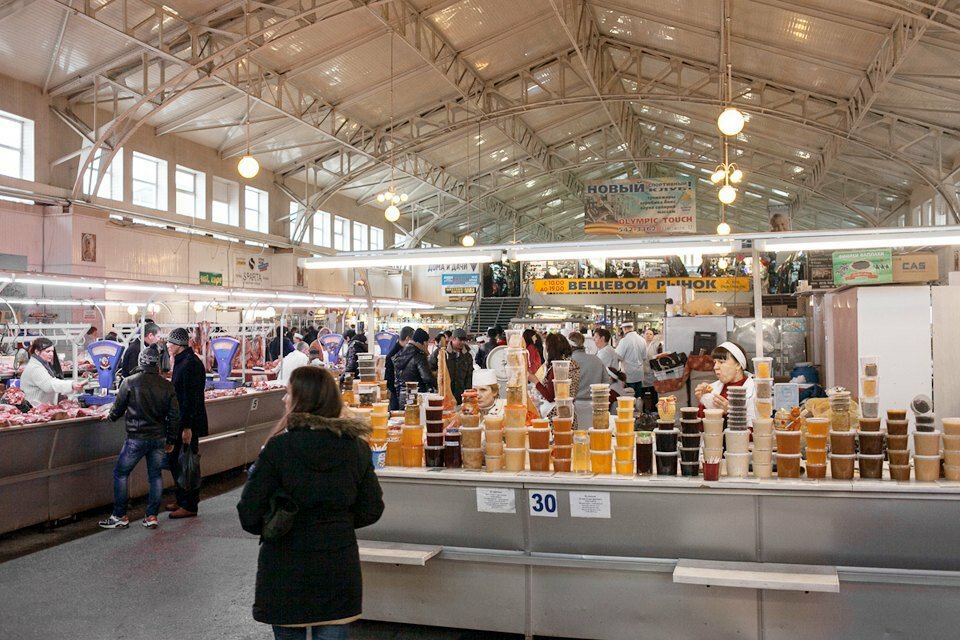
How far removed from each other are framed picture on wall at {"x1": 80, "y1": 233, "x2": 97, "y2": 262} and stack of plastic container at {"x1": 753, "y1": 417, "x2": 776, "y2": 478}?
13.0 metres

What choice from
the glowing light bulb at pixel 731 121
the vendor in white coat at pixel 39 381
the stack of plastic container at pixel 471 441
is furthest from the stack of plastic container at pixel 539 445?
the vendor in white coat at pixel 39 381

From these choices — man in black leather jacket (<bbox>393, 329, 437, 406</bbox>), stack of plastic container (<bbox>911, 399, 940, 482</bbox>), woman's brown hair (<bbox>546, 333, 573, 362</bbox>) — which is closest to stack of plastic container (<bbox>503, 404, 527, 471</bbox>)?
stack of plastic container (<bbox>911, 399, 940, 482</bbox>)

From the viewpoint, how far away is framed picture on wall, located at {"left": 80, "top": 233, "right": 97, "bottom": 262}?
13.7 metres

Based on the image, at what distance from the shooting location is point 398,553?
4094mm

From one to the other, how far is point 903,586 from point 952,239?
2.06m

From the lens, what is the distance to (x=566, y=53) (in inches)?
649

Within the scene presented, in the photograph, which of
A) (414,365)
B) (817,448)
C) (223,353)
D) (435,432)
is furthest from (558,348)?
(223,353)

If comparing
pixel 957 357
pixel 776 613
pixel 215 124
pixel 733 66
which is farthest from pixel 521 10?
pixel 776 613

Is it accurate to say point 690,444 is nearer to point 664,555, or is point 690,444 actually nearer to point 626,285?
point 664,555

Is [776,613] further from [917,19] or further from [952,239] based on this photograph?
[917,19]

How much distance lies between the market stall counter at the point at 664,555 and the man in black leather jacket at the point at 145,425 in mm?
2935

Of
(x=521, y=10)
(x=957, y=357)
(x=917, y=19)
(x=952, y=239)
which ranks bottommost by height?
(x=957, y=357)

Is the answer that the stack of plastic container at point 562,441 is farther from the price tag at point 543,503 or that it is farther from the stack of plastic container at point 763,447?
the stack of plastic container at point 763,447

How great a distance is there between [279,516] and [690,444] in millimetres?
2115
